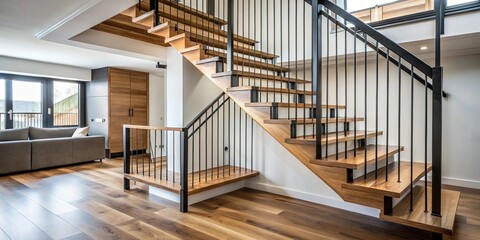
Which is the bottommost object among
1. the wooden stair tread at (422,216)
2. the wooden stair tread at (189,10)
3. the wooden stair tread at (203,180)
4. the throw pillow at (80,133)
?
the wooden stair tread at (203,180)

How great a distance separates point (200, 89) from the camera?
3.91m

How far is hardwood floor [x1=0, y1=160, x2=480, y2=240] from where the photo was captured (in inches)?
90.9

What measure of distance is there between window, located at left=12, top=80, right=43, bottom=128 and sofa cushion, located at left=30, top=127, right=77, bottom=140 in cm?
81

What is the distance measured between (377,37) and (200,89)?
2.58 m

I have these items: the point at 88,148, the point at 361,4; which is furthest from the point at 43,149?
the point at 361,4

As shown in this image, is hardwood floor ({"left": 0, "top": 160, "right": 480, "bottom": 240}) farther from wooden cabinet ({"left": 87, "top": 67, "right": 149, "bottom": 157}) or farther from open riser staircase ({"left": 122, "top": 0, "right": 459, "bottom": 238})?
wooden cabinet ({"left": 87, "top": 67, "right": 149, "bottom": 157})

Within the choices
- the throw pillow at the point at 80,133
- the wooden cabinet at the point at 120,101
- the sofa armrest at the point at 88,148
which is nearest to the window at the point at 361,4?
the wooden cabinet at the point at 120,101

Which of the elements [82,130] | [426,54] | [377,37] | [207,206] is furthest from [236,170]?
[82,130]

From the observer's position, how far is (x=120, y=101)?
21.6 feet

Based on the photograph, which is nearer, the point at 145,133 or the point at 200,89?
the point at 200,89

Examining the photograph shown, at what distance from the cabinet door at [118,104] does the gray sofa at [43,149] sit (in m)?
0.55

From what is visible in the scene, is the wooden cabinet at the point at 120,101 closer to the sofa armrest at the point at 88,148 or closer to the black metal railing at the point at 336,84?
the sofa armrest at the point at 88,148

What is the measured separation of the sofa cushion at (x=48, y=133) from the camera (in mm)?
5579

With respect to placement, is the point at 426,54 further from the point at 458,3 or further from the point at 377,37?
the point at 377,37
